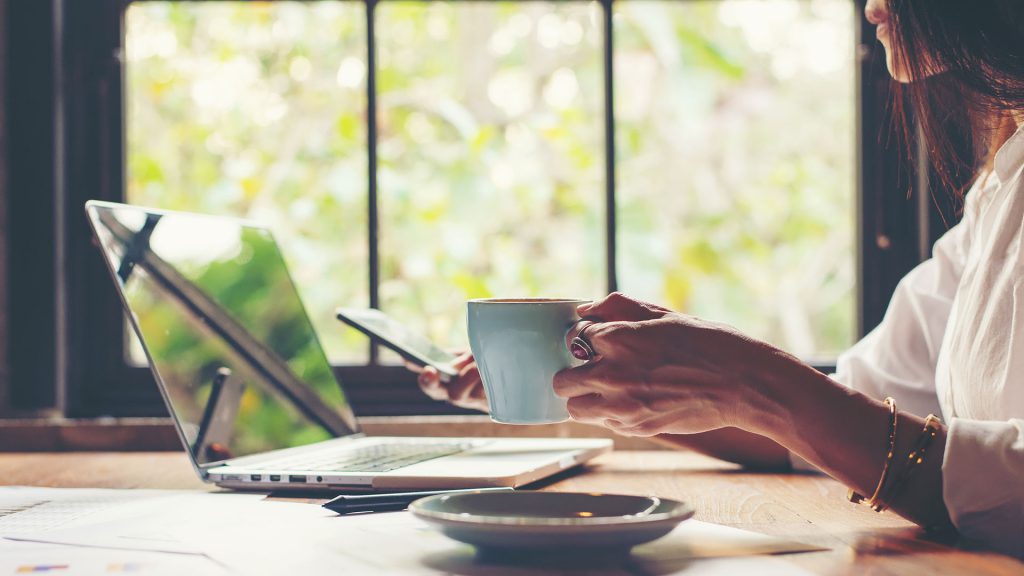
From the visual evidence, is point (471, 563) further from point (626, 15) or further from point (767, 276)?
point (767, 276)

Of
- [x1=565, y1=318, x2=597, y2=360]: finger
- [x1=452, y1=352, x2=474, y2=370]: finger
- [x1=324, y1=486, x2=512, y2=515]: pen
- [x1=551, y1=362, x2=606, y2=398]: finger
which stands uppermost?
[x1=565, y1=318, x2=597, y2=360]: finger

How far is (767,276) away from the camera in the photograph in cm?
459

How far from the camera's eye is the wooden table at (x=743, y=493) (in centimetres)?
70

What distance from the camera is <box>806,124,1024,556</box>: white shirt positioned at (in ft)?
2.52

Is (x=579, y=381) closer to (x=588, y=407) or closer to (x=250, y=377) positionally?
(x=588, y=407)

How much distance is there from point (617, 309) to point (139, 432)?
0.94 m

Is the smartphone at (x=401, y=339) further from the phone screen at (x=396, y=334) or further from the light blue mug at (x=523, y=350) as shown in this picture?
the light blue mug at (x=523, y=350)

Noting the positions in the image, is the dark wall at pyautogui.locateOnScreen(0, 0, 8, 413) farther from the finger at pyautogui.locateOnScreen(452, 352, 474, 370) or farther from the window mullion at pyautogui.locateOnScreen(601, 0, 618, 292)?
the window mullion at pyautogui.locateOnScreen(601, 0, 618, 292)

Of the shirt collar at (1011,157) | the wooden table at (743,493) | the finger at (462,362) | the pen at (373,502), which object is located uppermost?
the shirt collar at (1011,157)

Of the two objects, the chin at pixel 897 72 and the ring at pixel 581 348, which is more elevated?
the chin at pixel 897 72

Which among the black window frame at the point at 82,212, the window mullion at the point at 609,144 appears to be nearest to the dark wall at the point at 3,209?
the black window frame at the point at 82,212

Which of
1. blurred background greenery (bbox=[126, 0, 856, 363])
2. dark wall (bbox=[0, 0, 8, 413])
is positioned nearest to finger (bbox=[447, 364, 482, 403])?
dark wall (bbox=[0, 0, 8, 413])

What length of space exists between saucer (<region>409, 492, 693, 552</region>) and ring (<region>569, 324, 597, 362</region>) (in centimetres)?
16

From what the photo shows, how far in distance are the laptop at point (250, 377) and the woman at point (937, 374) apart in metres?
0.19
